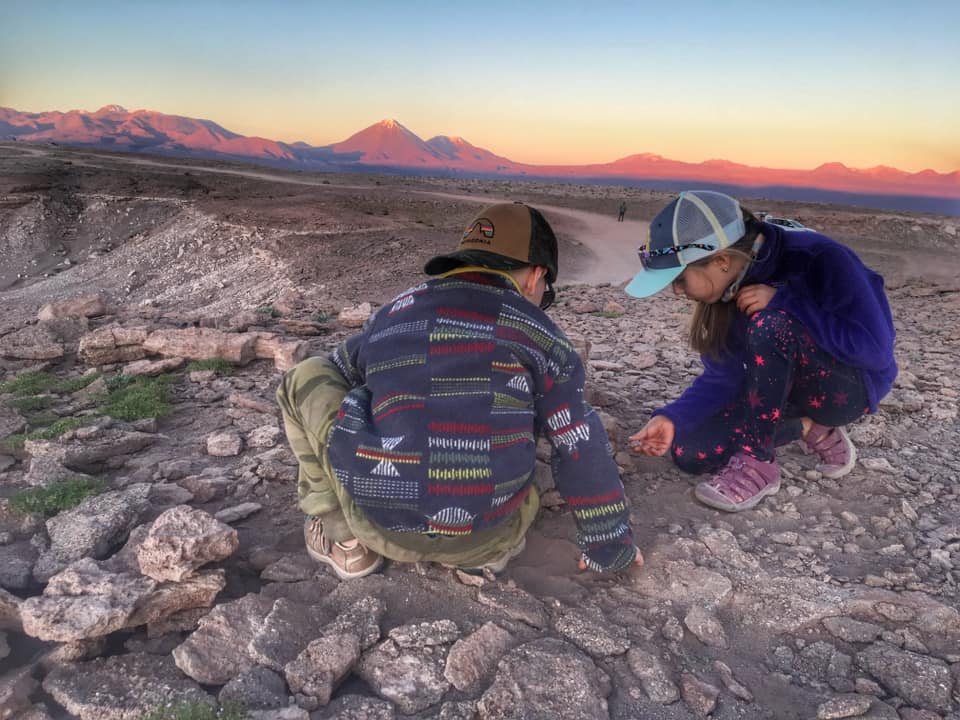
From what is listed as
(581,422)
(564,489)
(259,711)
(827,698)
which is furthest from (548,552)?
(259,711)

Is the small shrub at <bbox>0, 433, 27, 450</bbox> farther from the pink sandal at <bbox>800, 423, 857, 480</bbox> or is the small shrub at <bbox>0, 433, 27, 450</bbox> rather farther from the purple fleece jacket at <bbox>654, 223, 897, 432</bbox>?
the pink sandal at <bbox>800, 423, 857, 480</bbox>

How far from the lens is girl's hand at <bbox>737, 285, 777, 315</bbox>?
2.62 meters

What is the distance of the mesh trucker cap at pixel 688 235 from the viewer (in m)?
2.43

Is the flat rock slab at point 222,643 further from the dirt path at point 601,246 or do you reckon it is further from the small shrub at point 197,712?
the dirt path at point 601,246

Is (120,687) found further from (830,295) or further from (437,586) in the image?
(830,295)

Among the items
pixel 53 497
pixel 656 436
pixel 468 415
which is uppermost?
pixel 468 415

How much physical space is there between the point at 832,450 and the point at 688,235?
1470 mm

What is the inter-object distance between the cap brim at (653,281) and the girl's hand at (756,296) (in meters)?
0.39

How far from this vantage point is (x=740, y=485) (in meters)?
2.85

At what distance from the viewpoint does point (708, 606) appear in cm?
227

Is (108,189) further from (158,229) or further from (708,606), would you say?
(708,606)

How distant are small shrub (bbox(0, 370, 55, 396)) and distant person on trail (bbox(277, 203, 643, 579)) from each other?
11.1ft

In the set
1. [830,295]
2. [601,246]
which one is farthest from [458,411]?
[601,246]

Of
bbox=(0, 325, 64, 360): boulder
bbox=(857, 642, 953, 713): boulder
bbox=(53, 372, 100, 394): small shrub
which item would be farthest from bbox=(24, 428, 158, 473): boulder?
bbox=(857, 642, 953, 713): boulder
